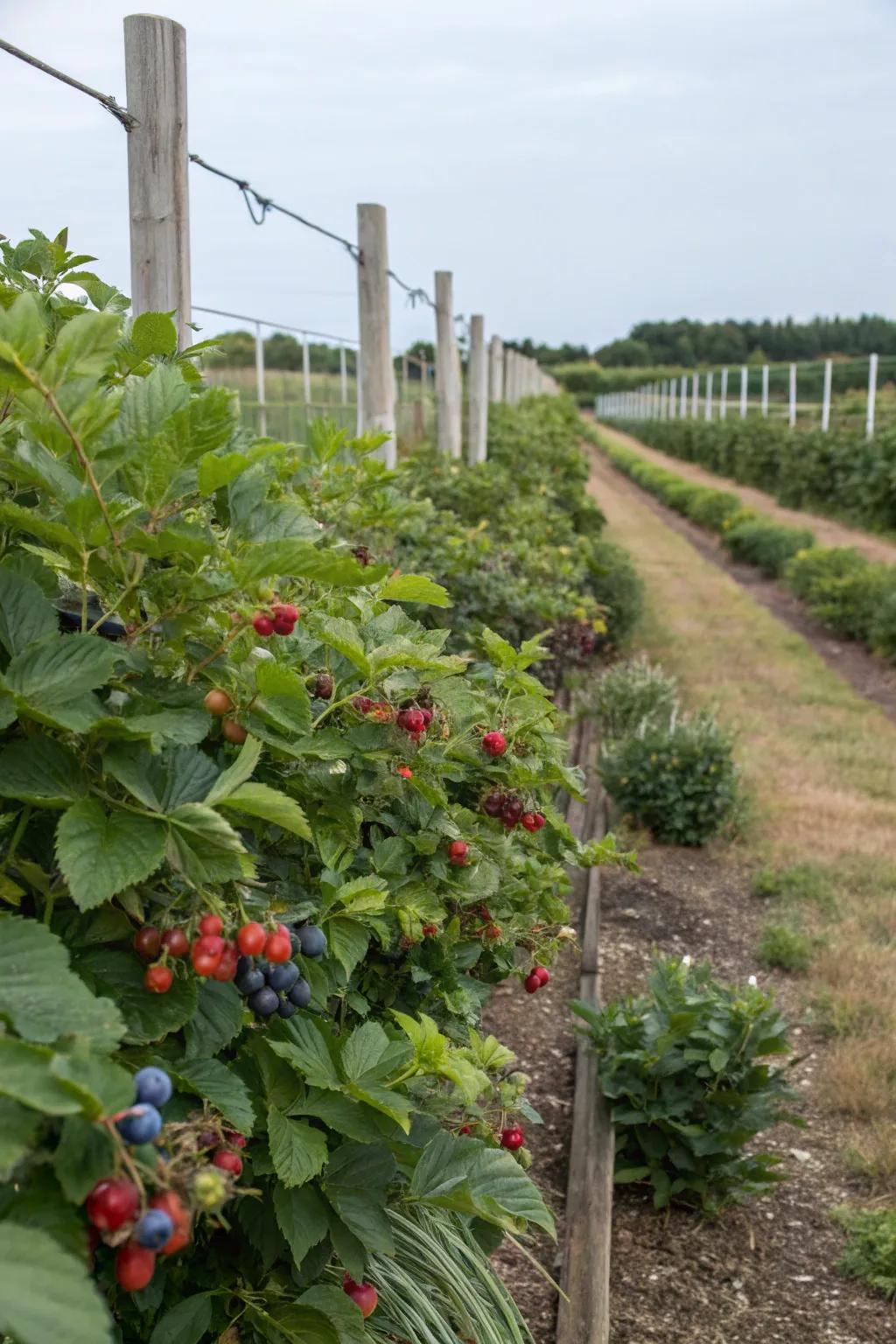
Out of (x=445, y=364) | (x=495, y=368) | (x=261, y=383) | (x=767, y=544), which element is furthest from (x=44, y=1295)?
A: (x=495, y=368)

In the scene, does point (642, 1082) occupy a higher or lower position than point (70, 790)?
lower

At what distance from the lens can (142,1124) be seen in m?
0.83

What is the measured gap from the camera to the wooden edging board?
256 centimetres

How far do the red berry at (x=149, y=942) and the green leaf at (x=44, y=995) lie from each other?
0.18 meters

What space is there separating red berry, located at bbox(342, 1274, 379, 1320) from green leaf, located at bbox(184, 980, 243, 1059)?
0.51 metres

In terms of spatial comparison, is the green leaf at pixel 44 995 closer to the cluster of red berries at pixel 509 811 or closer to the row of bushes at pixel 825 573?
the cluster of red berries at pixel 509 811

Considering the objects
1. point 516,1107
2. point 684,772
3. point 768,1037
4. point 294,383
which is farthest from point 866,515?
point 516,1107

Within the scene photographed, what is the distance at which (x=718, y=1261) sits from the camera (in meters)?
3.08

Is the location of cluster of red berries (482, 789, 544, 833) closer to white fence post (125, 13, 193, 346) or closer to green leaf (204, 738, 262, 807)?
green leaf (204, 738, 262, 807)

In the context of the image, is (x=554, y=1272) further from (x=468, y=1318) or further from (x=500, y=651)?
(x=500, y=651)

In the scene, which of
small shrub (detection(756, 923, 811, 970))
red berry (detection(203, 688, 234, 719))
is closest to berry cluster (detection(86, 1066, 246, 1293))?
red berry (detection(203, 688, 234, 719))

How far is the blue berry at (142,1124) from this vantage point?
2.72 ft

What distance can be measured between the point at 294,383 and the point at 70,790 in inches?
309

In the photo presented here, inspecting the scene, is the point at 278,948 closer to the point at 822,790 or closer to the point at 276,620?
the point at 276,620
